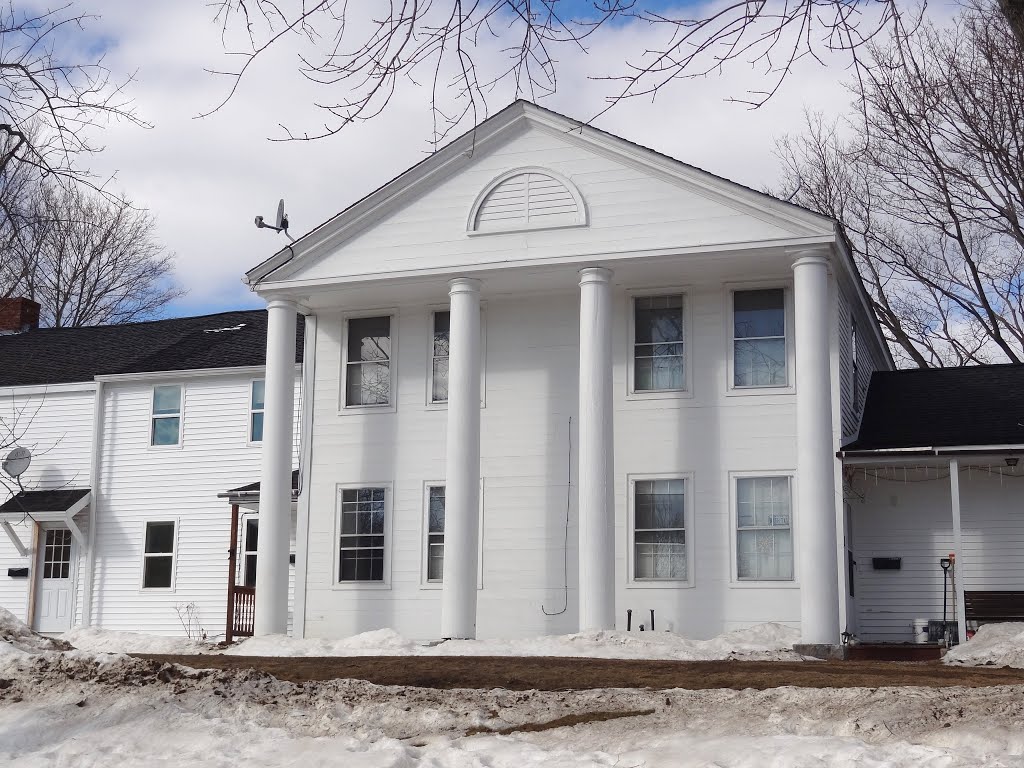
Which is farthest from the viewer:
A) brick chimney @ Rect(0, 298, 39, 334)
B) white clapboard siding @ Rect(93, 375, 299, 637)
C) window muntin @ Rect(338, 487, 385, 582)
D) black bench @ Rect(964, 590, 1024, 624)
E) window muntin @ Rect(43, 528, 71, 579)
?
brick chimney @ Rect(0, 298, 39, 334)

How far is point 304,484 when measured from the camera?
21484 mm

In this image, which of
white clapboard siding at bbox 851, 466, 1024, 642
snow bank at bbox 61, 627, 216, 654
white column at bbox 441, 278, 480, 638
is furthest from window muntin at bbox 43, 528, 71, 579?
white clapboard siding at bbox 851, 466, 1024, 642

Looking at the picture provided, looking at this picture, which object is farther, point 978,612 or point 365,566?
point 365,566

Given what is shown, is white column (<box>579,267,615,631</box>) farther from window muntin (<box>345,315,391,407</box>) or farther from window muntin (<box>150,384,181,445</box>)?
window muntin (<box>150,384,181,445</box>)

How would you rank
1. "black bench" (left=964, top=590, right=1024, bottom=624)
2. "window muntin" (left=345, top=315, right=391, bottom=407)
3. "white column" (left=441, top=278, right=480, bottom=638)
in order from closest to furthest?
"white column" (left=441, top=278, right=480, bottom=638) → "black bench" (left=964, top=590, right=1024, bottom=624) → "window muntin" (left=345, top=315, right=391, bottom=407)

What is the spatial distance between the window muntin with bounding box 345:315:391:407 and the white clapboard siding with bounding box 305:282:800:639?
0.22m

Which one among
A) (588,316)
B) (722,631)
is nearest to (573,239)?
(588,316)

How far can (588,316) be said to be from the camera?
18.9m

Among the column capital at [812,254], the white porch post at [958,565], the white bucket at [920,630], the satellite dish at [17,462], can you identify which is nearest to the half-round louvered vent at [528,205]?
the column capital at [812,254]

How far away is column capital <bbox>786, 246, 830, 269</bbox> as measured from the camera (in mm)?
18188

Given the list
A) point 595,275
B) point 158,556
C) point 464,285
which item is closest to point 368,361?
point 464,285

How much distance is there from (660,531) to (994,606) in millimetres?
5210

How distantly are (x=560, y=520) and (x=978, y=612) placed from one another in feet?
21.4

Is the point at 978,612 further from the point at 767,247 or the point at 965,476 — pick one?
the point at 767,247
